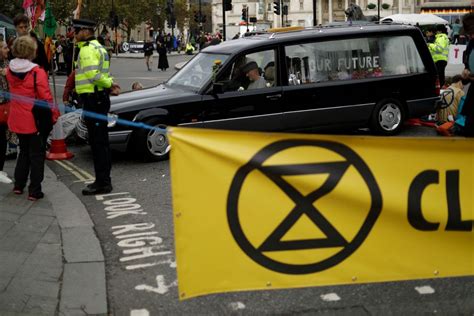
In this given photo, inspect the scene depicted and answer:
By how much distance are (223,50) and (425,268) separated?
7.29m

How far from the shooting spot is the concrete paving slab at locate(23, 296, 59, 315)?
4.80 metres

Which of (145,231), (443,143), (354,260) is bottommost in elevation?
(145,231)

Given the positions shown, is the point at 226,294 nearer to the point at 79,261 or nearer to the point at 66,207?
the point at 79,261

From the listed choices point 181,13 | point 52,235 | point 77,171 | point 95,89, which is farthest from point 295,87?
point 181,13

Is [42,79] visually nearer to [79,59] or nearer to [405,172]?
[79,59]

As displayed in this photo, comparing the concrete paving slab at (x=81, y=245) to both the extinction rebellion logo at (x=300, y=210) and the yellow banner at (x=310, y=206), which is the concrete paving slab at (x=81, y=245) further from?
the extinction rebellion logo at (x=300, y=210)

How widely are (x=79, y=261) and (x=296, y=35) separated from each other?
647cm

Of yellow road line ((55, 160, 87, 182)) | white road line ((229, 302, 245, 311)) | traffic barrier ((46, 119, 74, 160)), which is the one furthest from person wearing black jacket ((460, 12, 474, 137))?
traffic barrier ((46, 119, 74, 160))

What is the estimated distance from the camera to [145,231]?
6.98m

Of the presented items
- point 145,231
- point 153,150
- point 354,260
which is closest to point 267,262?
point 354,260

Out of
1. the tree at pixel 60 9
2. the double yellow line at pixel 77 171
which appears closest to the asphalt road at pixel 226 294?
the double yellow line at pixel 77 171

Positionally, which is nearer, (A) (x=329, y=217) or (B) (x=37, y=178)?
(A) (x=329, y=217)

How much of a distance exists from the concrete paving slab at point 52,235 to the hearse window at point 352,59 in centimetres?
519

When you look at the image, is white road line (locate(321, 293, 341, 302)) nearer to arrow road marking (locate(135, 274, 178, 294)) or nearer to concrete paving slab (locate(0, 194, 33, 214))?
arrow road marking (locate(135, 274, 178, 294))
